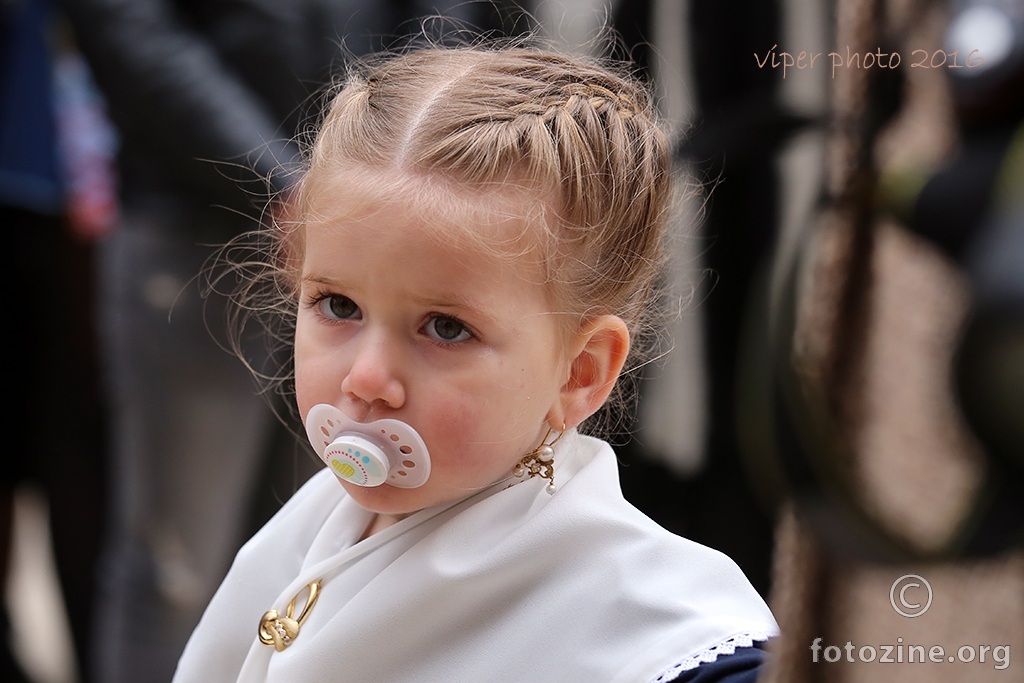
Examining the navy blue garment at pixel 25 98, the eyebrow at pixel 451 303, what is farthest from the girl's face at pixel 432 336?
the navy blue garment at pixel 25 98

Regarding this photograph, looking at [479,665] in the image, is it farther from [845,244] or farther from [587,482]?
[845,244]

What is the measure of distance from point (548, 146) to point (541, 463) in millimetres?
171

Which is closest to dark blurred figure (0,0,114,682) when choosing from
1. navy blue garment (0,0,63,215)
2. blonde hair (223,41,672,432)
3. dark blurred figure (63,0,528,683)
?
navy blue garment (0,0,63,215)

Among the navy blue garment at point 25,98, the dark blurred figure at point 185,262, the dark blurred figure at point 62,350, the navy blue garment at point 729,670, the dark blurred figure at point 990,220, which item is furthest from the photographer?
the dark blurred figure at point 62,350

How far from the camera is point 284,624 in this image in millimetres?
586

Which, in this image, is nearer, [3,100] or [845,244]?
[845,244]

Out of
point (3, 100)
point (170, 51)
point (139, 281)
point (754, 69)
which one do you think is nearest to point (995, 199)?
point (754, 69)

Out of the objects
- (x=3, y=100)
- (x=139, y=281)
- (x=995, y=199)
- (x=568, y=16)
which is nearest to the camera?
(x=995, y=199)

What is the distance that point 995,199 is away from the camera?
1.22 feet

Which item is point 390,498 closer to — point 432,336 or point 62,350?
point 432,336

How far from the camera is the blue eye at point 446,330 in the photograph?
514 millimetres

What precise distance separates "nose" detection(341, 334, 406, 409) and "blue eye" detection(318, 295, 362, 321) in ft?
0.10

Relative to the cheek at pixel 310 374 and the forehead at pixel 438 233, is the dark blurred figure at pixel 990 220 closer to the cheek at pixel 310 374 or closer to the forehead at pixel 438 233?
the forehead at pixel 438 233

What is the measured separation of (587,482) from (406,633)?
0.13 m
